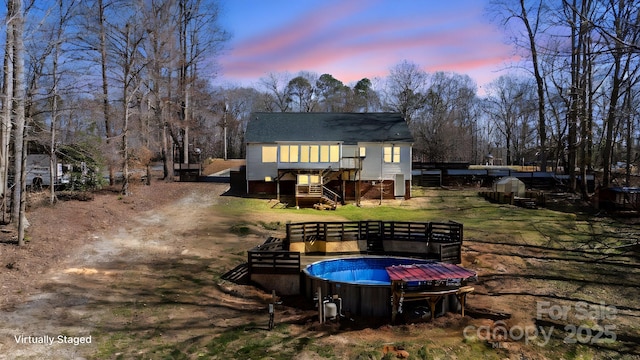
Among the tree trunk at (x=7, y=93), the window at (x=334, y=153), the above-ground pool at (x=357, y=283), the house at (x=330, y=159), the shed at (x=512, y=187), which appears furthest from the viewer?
the window at (x=334, y=153)

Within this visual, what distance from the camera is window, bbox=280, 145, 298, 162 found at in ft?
116

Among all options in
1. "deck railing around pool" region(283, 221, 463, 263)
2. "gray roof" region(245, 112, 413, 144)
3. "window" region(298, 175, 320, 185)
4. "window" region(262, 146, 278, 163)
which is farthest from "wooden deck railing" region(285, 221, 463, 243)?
"gray roof" region(245, 112, 413, 144)

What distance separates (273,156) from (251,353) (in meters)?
26.7

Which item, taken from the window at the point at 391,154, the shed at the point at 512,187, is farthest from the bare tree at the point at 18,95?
the shed at the point at 512,187

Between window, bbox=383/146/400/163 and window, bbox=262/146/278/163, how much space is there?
9.48 m

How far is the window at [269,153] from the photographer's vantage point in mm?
35844

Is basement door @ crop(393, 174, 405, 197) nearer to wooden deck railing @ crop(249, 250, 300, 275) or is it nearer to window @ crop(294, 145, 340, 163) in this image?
window @ crop(294, 145, 340, 163)

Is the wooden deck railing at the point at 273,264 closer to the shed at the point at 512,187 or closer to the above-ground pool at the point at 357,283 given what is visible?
the above-ground pool at the point at 357,283

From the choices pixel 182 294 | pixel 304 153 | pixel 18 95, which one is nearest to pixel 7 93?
pixel 18 95

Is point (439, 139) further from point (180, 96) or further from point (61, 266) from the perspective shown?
point (61, 266)

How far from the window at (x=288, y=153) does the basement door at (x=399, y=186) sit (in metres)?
9.04

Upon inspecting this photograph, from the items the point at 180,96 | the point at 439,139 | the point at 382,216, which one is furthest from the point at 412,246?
the point at 439,139

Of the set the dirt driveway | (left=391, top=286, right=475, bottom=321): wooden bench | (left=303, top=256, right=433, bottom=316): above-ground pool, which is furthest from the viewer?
(left=303, top=256, right=433, bottom=316): above-ground pool

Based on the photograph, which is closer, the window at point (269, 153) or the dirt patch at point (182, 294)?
the dirt patch at point (182, 294)
